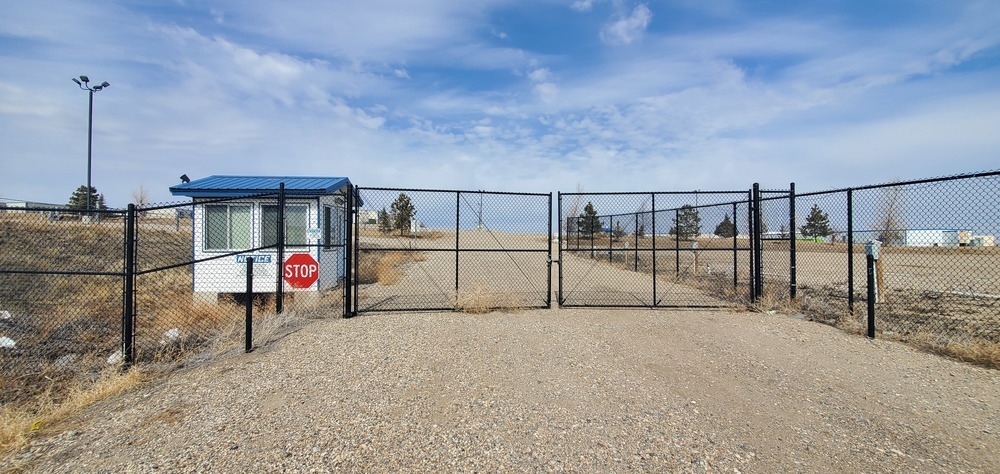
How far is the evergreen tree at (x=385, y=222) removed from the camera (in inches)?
397

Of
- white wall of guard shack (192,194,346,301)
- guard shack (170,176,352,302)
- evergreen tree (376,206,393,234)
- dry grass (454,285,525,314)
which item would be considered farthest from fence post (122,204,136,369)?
evergreen tree (376,206,393,234)

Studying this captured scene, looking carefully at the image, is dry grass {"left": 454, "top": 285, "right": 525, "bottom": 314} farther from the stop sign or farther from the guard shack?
the guard shack

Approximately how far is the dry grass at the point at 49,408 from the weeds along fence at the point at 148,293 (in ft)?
0.83

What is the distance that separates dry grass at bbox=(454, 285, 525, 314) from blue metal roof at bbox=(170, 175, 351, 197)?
3.99m

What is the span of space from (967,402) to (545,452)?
13.1 feet

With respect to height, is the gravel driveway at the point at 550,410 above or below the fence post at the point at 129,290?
below

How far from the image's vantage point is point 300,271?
27.4 feet

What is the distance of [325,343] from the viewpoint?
6176 millimetres

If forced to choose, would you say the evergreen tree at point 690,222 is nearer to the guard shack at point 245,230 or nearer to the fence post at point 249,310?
the guard shack at point 245,230

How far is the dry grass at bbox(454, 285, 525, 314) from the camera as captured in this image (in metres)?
8.26

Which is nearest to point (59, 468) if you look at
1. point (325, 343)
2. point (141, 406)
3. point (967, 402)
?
point (141, 406)

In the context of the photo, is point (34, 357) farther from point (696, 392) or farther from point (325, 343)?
point (696, 392)

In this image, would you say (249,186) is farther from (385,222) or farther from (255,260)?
(385,222)

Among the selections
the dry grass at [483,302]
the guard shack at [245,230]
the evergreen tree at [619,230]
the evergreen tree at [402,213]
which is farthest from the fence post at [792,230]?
the guard shack at [245,230]
